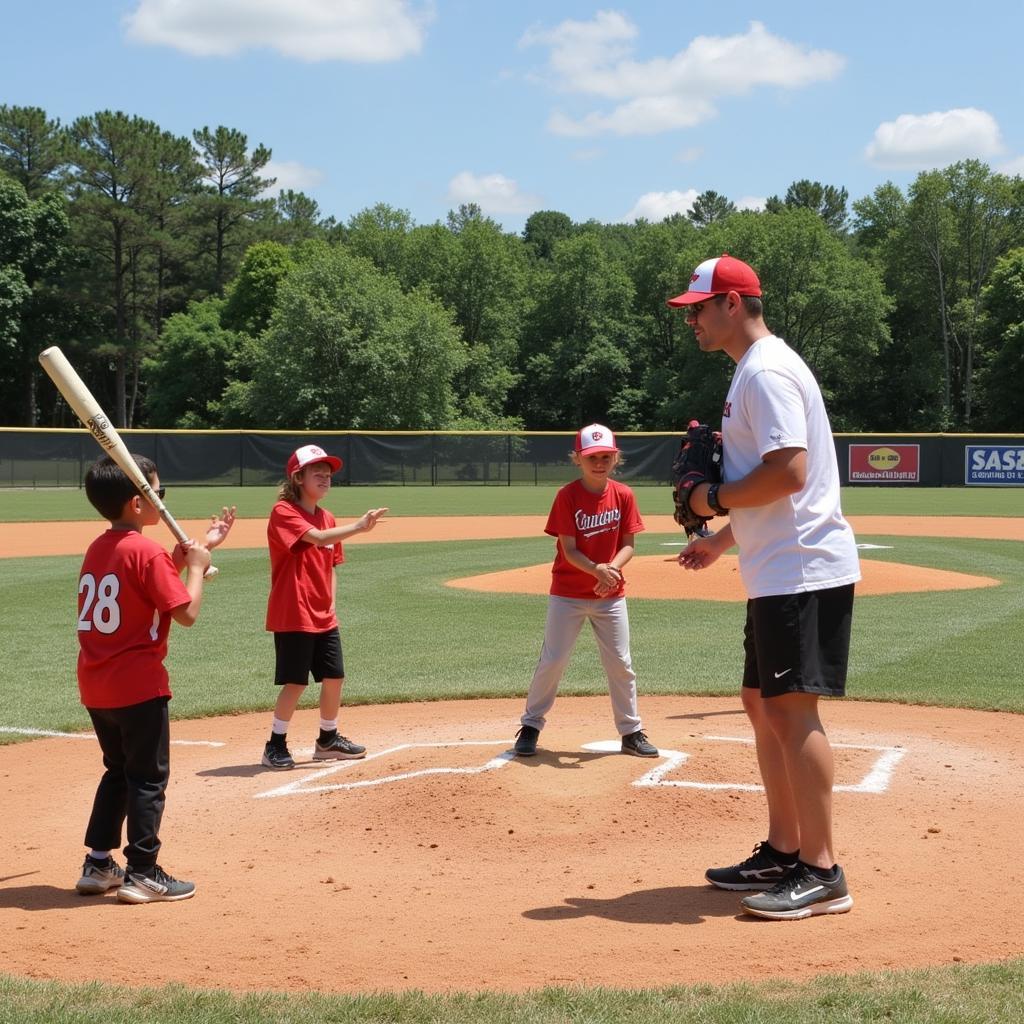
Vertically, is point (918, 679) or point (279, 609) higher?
point (279, 609)

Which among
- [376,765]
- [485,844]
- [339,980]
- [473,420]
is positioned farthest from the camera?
[473,420]

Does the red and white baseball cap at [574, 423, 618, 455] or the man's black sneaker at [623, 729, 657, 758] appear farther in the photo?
the red and white baseball cap at [574, 423, 618, 455]

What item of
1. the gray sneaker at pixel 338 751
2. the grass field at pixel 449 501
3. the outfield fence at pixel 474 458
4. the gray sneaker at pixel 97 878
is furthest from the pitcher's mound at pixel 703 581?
the outfield fence at pixel 474 458

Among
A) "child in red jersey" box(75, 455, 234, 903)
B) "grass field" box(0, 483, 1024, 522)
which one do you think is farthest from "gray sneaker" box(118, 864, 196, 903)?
"grass field" box(0, 483, 1024, 522)

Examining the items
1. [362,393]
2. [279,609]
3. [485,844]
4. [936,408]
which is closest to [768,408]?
[485,844]

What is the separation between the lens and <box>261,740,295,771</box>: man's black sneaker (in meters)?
6.88

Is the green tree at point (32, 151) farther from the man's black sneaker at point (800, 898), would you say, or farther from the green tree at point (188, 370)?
the man's black sneaker at point (800, 898)

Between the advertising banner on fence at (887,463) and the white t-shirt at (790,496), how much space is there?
3872 centimetres

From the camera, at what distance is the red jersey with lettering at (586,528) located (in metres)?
6.86

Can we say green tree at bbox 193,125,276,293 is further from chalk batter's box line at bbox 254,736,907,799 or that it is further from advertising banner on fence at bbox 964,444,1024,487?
chalk batter's box line at bbox 254,736,907,799

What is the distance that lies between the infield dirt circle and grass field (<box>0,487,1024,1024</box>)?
25 cm

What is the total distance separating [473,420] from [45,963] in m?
56.9

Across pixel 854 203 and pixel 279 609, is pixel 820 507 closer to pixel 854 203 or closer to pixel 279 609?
pixel 279 609

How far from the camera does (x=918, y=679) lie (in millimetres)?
9656
